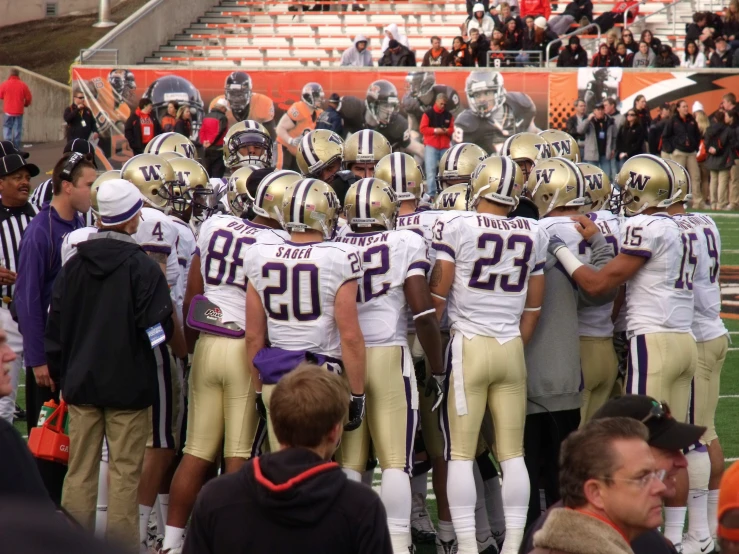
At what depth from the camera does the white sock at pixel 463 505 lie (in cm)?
517

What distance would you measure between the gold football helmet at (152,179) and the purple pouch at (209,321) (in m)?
0.76

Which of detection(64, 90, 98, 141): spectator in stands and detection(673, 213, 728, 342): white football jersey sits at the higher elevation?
detection(64, 90, 98, 141): spectator in stands

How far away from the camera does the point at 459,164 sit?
21.2ft

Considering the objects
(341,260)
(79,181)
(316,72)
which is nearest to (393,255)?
(341,260)

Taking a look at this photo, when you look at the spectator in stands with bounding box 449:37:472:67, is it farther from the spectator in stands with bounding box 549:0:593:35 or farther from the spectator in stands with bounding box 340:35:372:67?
the spectator in stands with bounding box 549:0:593:35

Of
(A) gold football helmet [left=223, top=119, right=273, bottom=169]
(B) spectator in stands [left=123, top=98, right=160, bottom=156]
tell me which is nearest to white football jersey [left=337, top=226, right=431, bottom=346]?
(A) gold football helmet [left=223, top=119, right=273, bottom=169]

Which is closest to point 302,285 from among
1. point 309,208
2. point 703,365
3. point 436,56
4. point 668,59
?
point 309,208

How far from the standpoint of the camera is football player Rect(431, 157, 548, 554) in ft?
17.1

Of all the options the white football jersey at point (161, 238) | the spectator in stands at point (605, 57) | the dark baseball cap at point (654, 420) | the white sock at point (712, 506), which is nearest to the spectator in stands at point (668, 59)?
the spectator in stands at point (605, 57)

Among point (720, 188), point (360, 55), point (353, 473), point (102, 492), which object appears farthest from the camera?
point (360, 55)

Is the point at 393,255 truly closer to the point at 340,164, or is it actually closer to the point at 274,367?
the point at 274,367

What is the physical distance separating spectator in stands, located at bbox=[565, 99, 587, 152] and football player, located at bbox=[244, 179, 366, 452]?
15.3m

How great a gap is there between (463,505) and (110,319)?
5.90 ft

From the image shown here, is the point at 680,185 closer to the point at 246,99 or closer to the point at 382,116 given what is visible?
the point at 382,116
